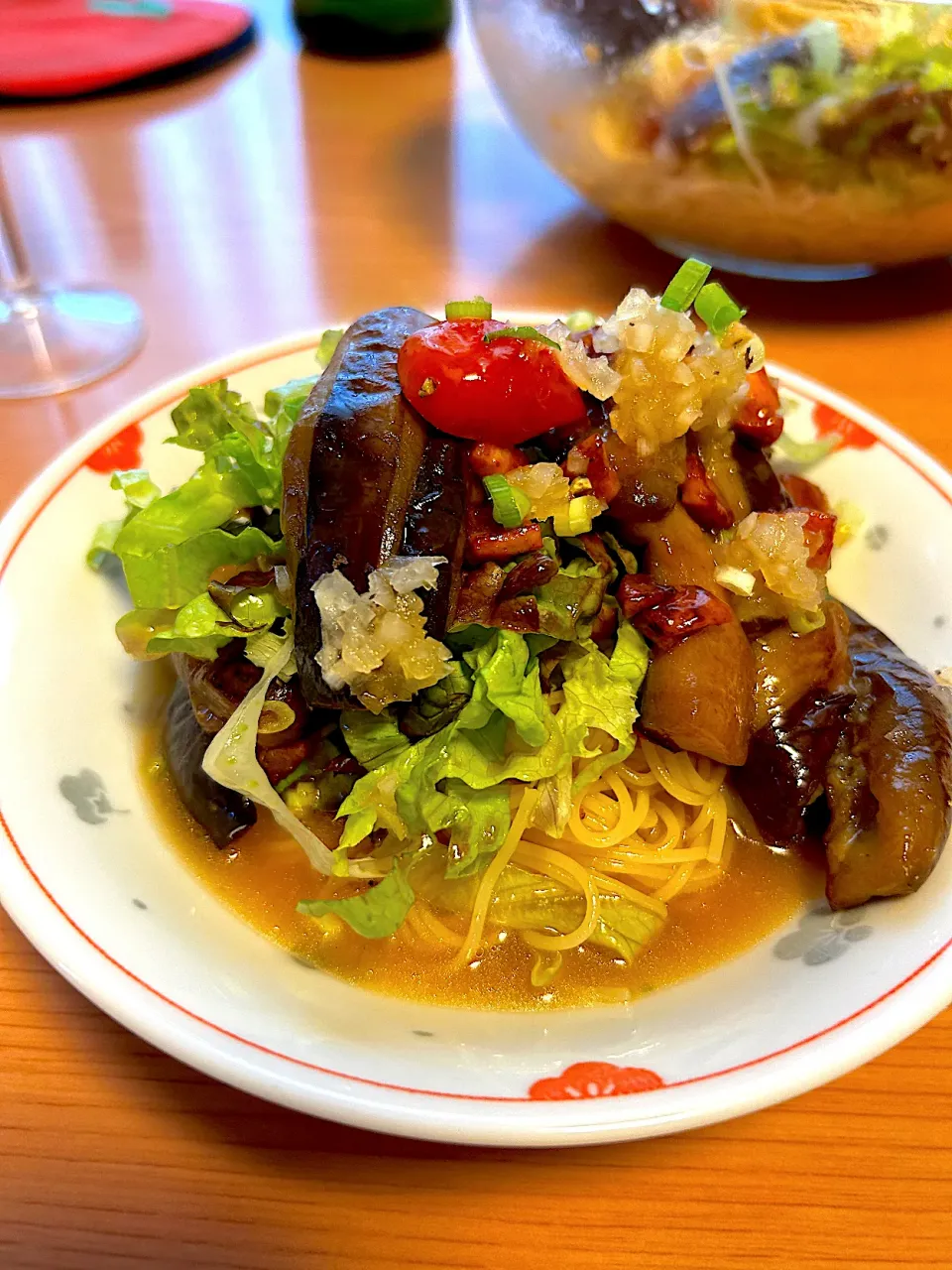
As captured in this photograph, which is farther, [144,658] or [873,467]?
[873,467]

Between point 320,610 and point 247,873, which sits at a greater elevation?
point 320,610

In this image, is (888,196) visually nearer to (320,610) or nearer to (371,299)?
(371,299)

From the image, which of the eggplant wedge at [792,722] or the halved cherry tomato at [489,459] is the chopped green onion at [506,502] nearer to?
the halved cherry tomato at [489,459]

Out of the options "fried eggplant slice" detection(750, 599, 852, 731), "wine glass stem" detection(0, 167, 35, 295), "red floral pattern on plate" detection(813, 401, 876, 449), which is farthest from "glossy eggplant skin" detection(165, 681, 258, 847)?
"wine glass stem" detection(0, 167, 35, 295)

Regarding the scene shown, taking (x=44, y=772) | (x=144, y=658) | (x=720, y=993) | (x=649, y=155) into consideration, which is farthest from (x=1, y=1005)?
(x=649, y=155)

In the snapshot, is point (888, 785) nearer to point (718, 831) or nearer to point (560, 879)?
point (718, 831)

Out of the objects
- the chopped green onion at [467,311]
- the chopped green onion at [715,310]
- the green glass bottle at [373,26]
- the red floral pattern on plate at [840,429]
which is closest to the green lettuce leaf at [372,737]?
the chopped green onion at [467,311]
